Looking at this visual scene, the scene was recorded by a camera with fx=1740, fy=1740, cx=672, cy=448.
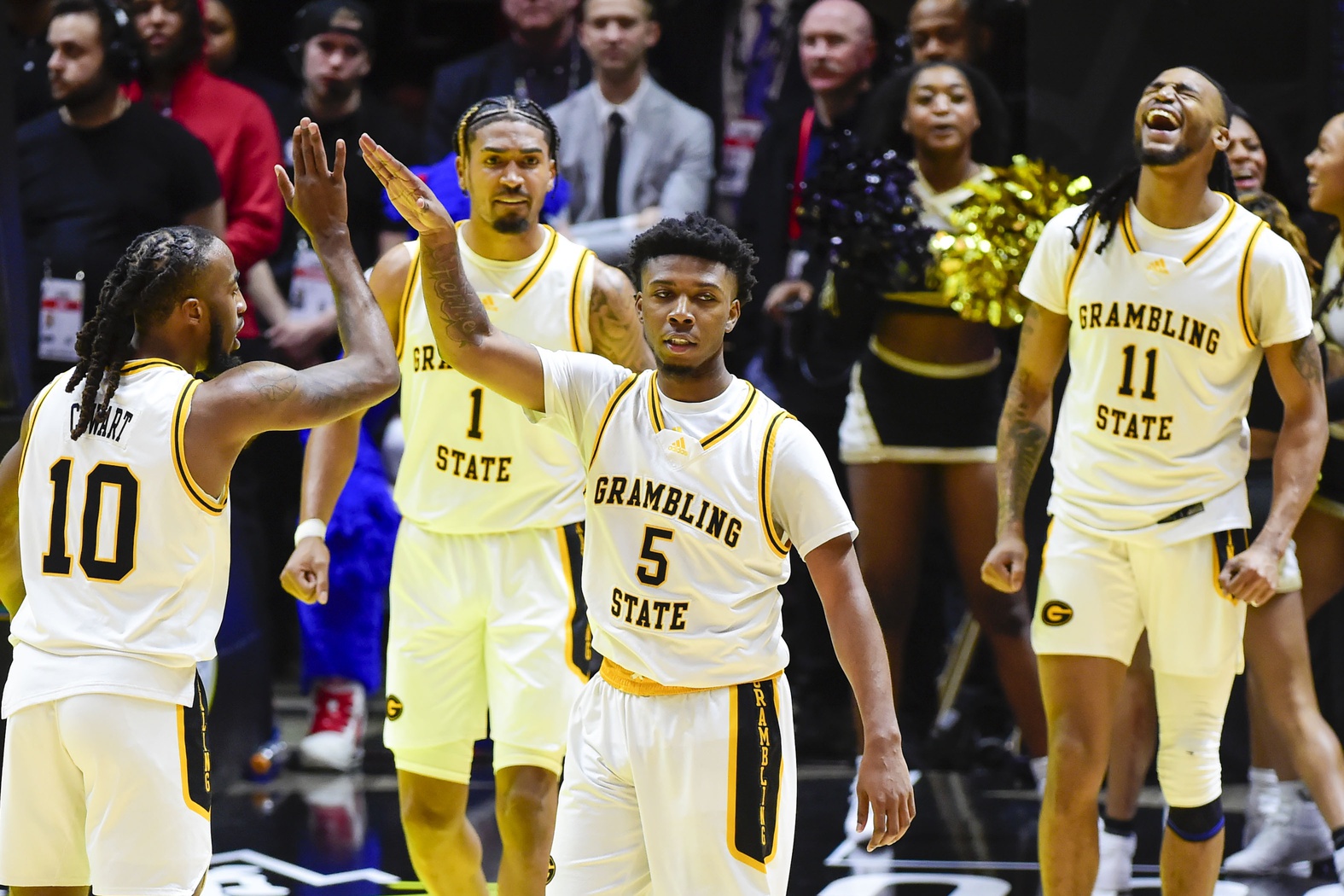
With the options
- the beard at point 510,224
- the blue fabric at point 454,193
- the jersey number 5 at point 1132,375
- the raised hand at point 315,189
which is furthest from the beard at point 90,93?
the jersey number 5 at point 1132,375

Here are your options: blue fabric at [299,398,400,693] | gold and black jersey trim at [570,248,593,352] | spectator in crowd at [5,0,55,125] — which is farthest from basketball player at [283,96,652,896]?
spectator in crowd at [5,0,55,125]

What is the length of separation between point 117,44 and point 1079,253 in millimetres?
3975

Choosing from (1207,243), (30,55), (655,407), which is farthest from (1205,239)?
(30,55)

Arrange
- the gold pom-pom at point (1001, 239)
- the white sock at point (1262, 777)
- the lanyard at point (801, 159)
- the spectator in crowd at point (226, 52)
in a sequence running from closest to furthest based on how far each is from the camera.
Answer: the white sock at point (1262, 777) < the gold pom-pom at point (1001, 239) < the lanyard at point (801, 159) < the spectator in crowd at point (226, 52)

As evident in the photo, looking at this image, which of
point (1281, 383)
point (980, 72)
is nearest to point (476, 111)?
point (1281, 383)

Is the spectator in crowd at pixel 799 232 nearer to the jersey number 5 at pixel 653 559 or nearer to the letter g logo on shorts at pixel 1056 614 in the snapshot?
the letter g logo on shorts at pixel 1056 614

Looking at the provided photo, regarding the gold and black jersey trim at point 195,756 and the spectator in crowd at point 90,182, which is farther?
the spectator in crowd at point 90,182

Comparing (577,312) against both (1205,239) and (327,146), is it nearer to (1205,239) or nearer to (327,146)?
(1205,239)

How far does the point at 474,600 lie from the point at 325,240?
1163 millimetres

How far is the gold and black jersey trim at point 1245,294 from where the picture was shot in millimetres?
4457

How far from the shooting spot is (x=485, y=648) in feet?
14.8

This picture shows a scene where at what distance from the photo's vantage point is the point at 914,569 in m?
6.46

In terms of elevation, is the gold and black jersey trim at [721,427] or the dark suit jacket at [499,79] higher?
the dark suit jacket at [499,79]

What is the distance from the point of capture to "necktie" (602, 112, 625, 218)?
23.2ft
